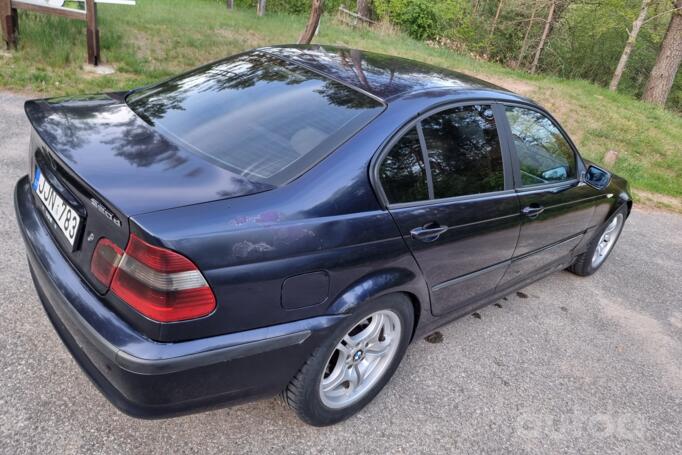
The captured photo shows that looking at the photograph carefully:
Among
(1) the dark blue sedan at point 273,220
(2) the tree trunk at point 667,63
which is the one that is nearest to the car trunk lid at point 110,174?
(1) the dark blue sedan at point 273,220

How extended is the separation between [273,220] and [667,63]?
1714 centimetres

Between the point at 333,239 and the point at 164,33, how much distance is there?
8.85 meters

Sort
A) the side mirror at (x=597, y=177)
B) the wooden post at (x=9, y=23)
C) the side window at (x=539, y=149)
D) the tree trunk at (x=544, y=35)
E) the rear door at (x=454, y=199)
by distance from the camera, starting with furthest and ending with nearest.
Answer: the tree trunk at (x=544, y=35)
the wooden post at (x=9, y=23)
the side mirror at (x=597, y=177)
the side window at (x=539, y=149)
the rear door at (x=454, y=199)

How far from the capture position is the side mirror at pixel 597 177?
3.63m

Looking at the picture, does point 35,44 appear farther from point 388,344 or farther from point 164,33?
point 388,344

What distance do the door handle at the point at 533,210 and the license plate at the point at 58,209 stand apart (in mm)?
2377

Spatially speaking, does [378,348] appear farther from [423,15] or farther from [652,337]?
[423,15]

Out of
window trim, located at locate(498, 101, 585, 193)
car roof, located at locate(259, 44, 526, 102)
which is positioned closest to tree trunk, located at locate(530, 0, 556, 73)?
window trim, located at locate(498, 101, 585, 193)

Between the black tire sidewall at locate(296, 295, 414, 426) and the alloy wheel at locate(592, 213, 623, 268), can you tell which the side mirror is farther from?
the black tire sidewall at locate(296, 295, 414, 426)

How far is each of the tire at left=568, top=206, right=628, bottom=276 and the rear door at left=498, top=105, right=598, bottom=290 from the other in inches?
21.1

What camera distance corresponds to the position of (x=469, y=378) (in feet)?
9.46

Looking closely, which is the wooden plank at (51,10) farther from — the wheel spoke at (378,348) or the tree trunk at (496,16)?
the tree trunk at (496,16)

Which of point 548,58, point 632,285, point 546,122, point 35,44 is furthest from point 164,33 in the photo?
point 548,58

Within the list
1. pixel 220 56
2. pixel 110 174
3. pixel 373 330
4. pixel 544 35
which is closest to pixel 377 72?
pixel 373 330
